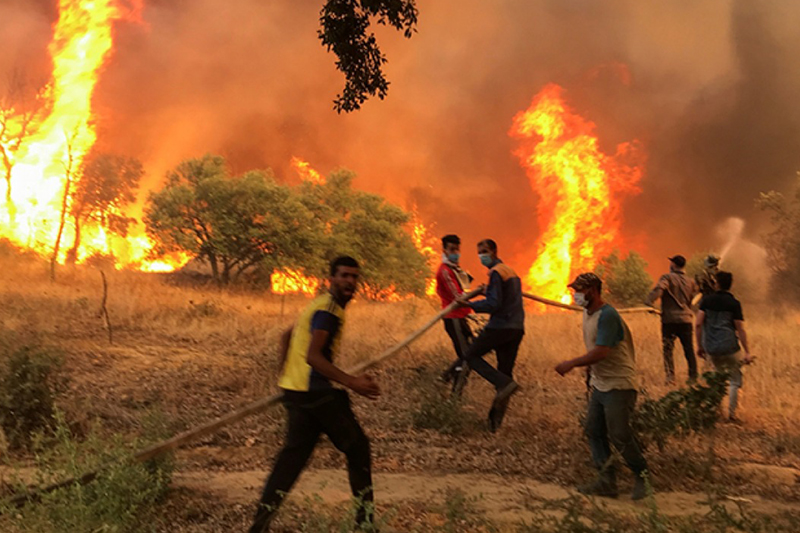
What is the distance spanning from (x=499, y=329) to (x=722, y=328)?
273 centimetres

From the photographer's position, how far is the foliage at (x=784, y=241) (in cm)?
3189

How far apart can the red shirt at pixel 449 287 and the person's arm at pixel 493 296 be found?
0.90 metres

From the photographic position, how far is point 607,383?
205 inches

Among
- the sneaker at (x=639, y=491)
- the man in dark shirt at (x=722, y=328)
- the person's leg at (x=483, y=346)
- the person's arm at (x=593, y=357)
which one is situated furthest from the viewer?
the man in dark shirt at (x=722, y=328)

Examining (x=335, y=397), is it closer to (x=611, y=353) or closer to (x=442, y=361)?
(x=611, y=353)

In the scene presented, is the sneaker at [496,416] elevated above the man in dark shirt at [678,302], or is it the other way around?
the man in dark shirt at [678,302]

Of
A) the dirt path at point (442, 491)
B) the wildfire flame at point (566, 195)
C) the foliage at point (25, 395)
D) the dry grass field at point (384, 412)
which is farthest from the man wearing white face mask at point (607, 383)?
the wildfire flame at point (566, 195)

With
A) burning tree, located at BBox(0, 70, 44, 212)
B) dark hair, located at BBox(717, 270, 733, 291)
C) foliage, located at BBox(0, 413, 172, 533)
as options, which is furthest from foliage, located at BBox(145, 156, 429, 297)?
foliage, located at BBox(0, 413, 172, 533)

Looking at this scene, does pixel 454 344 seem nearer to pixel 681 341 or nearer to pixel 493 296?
pixel 493 296

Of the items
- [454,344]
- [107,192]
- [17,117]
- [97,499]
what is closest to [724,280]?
[454,344]

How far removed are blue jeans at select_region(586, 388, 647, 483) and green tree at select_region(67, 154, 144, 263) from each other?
119ft

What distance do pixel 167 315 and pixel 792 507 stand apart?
1117 centimetres

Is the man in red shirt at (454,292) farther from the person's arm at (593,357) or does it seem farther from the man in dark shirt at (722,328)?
the person's arm at (593,357)

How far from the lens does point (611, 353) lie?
5.23 meters
